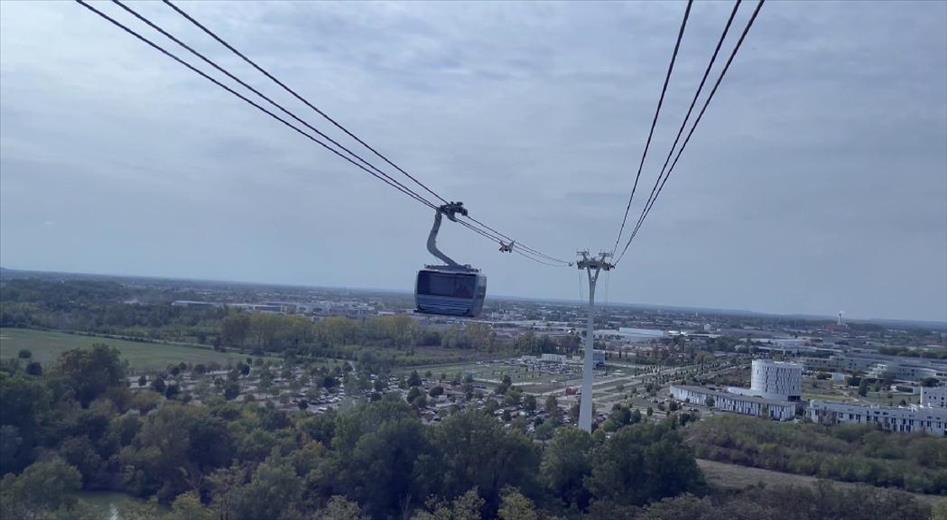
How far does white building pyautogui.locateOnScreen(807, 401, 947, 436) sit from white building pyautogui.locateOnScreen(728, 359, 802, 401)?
1948 mm

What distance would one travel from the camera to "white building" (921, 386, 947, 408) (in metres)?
20.9

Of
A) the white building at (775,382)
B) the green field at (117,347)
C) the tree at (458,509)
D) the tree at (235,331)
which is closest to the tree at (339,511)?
the tree at (458,509)

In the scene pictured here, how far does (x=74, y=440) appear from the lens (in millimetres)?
16406

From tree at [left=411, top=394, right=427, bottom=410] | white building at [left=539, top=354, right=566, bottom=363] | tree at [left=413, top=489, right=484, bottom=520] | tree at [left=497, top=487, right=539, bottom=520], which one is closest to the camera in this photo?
tree at [left=497, top=487, right=539, bottom=520]

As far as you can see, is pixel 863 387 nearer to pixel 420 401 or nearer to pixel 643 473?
pixel 643 473

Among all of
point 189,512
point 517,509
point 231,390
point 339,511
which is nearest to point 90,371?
point 231,390

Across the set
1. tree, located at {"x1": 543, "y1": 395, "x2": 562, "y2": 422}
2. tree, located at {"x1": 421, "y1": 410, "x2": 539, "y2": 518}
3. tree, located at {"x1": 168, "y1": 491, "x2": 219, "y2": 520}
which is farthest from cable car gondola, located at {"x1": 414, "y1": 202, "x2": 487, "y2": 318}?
tree, located at {"x1": 543, "y1": 395, "x2": 562, "y2": 422}

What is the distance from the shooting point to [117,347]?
915 inches

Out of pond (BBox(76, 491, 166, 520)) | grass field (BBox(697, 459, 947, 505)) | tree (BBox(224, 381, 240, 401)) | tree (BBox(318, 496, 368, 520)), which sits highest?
tree (BBox(224, 381, 240, 401))

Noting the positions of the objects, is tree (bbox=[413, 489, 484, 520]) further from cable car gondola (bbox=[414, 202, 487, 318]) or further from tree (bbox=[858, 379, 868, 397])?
tree (bbox=[858, 379, 868, 397])

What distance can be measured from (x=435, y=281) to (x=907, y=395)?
1868 cm

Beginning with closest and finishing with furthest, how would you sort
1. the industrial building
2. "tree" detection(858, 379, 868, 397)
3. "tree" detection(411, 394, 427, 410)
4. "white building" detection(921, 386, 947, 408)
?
"tree" detection(411, 394, 427, 410)
"white building" detection(921, 386, 947, 408)
"tree" detection(858, 379, 868, 397)
the industrial building

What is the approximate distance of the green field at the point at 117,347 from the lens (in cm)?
2222

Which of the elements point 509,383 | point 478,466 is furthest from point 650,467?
point 509,383
